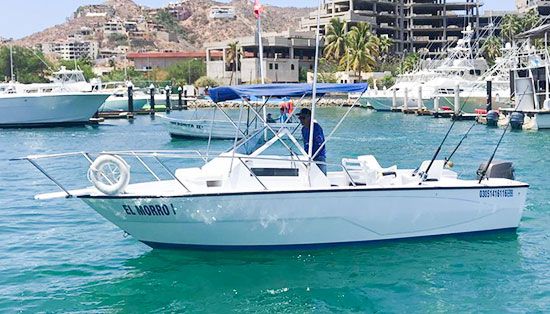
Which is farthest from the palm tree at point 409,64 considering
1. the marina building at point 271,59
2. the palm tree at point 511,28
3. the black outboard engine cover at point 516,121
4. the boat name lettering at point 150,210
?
the boat name lettering at point 150,210

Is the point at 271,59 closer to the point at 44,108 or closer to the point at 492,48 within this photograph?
the point at 492,48

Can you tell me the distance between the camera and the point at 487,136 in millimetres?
40625

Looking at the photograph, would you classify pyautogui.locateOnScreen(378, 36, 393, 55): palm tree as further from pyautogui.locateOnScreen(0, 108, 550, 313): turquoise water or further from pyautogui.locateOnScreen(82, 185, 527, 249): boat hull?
pyautogui.locateOnScreen(82, 185, 527, 249): boat hull

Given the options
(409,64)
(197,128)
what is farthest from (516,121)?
(409,64)

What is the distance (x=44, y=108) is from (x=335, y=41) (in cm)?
6191

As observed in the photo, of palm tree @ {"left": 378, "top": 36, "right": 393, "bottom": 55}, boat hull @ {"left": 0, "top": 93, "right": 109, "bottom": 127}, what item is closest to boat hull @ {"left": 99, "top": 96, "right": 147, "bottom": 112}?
boat hull @ {"left": 0, "top": 93, "right": 109, "bottom": 127}

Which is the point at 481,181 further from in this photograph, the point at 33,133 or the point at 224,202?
the point at 33,133

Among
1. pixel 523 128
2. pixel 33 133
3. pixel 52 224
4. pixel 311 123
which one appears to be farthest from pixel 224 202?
pixel 33 133

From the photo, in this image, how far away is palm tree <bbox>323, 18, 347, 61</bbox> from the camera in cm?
10556

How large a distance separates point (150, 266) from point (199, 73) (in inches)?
4590

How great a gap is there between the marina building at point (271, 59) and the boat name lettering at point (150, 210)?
319 ft

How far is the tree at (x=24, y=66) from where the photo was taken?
354 feet

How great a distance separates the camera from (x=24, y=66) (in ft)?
363

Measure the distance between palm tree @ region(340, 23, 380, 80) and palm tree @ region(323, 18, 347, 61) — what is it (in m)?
1.53
